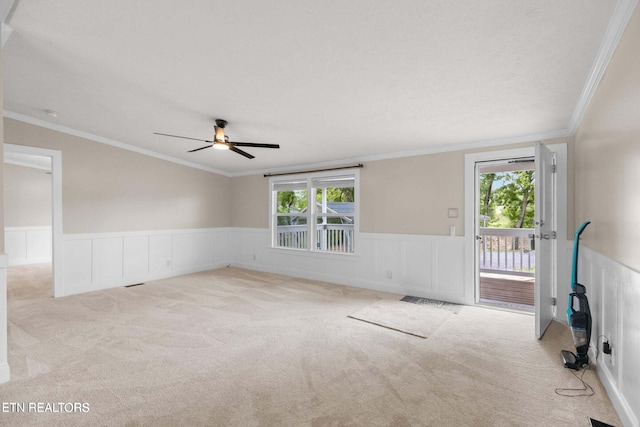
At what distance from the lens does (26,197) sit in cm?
687

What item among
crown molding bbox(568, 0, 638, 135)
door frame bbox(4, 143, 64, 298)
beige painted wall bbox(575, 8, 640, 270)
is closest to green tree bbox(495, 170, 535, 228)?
crown molding bbox(568, 0, 638, 135)

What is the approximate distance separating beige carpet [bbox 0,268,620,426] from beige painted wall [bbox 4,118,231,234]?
1555 mm

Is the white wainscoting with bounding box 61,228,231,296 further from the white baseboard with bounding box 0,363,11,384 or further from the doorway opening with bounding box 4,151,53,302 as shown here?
the white baseboard with bounding box 0,363,11,384

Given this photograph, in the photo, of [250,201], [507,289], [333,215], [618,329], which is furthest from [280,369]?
[250,201]

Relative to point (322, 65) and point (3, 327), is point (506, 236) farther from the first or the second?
point (3, 327)

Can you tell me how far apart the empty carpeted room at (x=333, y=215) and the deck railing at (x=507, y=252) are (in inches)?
2.0

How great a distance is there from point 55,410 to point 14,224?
7416 mm

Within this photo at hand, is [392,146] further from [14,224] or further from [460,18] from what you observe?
[14,224]

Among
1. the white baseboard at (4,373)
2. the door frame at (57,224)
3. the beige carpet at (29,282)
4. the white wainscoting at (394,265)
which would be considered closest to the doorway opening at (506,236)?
the white wainscoting at (394,265)

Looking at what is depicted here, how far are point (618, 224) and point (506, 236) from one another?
4292mm

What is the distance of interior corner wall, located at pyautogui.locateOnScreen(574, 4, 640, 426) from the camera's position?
1.51 meters

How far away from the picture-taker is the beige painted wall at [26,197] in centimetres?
662

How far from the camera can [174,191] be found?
5.73m

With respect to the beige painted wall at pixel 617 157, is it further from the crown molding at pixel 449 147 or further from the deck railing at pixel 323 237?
the deck railing at pixel 323 237
